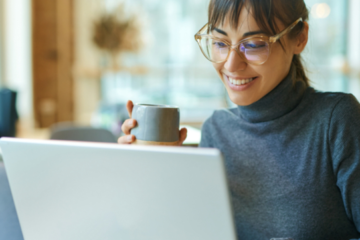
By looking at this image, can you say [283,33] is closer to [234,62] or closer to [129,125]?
[234,62]

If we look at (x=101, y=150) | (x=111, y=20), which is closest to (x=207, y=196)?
(x=101, y=150)

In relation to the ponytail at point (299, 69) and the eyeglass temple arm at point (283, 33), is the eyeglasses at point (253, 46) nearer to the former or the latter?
the eyeglass temple arm at point (283, 33)

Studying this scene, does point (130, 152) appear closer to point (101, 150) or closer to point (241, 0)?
point (101, 150)

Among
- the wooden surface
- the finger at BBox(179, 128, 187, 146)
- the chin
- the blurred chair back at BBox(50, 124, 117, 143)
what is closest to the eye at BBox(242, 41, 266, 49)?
the chin

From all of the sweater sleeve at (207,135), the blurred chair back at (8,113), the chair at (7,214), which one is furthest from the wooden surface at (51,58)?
the chair at (7,214)

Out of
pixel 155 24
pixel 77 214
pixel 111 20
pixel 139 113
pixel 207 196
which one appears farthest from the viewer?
pixel 155 24

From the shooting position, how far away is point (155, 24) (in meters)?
6.48

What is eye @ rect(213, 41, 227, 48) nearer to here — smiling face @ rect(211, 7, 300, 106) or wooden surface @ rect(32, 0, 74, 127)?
smiling face @ rect(211, 7, 300, 106)

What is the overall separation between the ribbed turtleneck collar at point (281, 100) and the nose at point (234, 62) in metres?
0.14

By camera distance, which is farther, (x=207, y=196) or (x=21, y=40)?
(x=21, y=40)

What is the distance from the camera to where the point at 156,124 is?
27.1 inches

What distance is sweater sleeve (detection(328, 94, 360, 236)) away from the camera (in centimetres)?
75

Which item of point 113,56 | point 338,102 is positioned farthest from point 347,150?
point 113,56

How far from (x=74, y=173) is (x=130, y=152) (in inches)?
4.1
